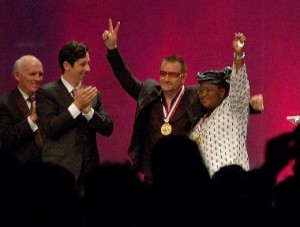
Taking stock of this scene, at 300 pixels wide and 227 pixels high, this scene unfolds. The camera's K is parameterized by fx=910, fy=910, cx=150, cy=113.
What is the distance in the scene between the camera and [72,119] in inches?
215

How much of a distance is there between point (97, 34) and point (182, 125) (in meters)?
1.75

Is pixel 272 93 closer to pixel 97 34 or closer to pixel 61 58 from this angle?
pixel 97 34

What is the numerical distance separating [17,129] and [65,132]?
0.39 metres

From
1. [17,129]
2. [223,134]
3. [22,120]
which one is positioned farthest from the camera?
[22,120]

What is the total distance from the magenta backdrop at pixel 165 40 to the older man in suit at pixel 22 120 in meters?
1.03

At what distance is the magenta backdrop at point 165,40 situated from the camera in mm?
6836


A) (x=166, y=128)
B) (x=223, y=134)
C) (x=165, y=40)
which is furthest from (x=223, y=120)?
(x=165, y=40)

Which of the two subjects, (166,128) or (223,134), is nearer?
(223,134)

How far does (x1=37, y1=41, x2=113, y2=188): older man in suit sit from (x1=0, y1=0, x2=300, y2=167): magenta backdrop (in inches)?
53.4

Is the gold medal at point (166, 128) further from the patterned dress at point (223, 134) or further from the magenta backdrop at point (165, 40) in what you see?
the magenta backdrop at point (165, 40)

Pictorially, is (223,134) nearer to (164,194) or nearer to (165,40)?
(165,40)

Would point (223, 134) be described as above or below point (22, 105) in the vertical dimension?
below

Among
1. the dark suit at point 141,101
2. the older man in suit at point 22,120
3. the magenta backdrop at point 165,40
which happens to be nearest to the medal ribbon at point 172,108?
the dark suit at point 141,101

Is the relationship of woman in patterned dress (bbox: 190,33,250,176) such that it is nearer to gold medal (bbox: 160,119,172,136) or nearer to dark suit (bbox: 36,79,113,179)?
gold medal (bbox: 160,119,172,136)
